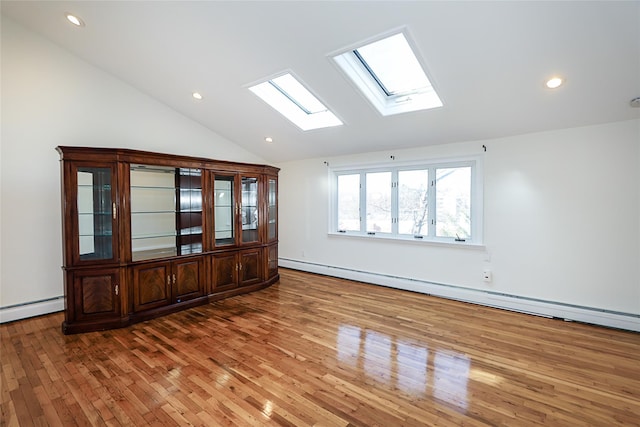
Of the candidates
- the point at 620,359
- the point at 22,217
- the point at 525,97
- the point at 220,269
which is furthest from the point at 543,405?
the point at 22,217

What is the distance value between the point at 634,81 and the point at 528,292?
7.93 feet

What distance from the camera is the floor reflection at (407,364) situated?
2.23 metres

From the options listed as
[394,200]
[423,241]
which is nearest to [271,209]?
[394,200]

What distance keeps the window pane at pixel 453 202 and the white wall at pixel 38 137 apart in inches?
184

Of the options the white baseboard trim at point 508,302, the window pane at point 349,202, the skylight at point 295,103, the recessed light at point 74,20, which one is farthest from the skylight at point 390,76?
the recessed light at point 74,20

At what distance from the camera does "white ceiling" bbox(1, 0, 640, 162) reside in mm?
2287

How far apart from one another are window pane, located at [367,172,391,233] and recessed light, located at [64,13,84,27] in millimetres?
4200

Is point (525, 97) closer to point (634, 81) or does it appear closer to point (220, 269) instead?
point (634, 81)

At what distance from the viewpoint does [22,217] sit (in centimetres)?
352

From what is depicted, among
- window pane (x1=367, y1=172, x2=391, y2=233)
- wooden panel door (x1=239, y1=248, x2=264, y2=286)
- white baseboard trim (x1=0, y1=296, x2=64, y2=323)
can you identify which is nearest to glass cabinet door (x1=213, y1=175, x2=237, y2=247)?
wooden panel door (x1=239, y1=248, x2=264, y2=286)

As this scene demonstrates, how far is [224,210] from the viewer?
14.6 feet

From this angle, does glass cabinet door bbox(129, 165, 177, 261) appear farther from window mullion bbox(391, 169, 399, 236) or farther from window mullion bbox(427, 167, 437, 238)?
window mullion bbox(427, 167, 437, 238)

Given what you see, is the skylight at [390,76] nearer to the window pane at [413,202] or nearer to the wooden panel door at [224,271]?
the window pane at [413,202]

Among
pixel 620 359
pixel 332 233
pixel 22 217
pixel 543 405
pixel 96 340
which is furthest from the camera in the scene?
pixel 332 233
